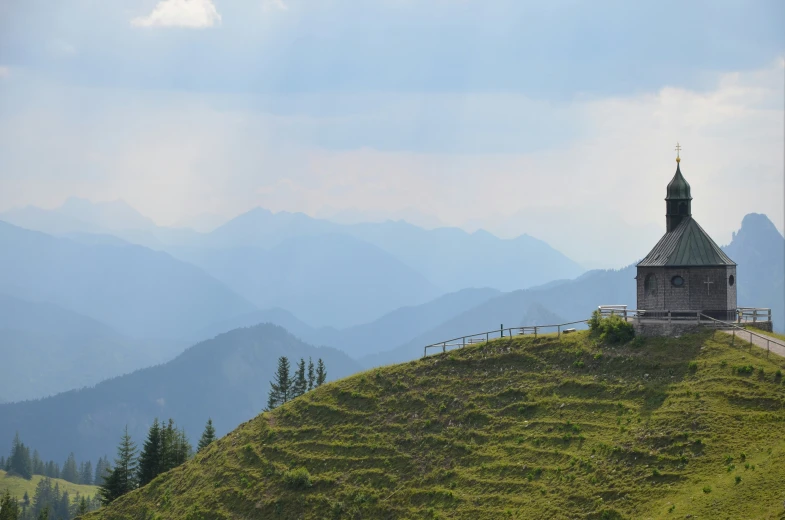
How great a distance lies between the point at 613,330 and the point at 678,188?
14.3 metres

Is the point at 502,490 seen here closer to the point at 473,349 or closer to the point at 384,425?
the point at 384,425

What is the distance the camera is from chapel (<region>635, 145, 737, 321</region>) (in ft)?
203

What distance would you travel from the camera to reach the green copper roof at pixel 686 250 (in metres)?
62.3

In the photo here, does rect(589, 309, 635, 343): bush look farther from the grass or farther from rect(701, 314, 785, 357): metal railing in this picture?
the grass

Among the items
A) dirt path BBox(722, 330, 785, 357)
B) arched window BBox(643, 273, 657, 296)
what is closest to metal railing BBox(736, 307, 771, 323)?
dirt path BBox(722, 330, 785, 357)

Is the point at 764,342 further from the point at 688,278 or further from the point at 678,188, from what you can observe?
the point at 678,188

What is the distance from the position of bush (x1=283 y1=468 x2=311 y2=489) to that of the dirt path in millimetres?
32139

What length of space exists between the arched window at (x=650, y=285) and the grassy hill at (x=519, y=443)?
5844mm

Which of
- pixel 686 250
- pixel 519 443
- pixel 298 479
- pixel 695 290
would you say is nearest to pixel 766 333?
pixel 695 290

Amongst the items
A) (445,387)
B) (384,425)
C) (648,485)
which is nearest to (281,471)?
(384,425)

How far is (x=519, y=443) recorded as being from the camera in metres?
54.4

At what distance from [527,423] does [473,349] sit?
13.3 metres

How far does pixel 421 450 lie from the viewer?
190 ft

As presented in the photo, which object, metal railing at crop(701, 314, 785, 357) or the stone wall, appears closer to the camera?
metal railing at crop(701, 314, 785, 357)
